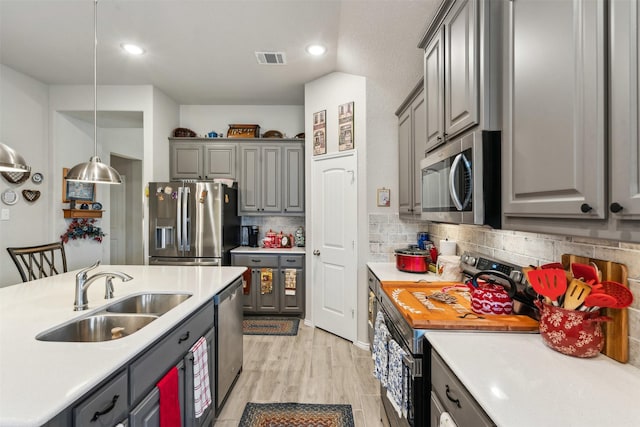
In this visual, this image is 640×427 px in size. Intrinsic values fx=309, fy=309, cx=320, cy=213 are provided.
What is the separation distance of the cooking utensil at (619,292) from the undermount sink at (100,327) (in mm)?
1965

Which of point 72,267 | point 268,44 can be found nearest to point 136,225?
point 72,267

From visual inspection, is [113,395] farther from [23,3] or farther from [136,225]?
[136,225]

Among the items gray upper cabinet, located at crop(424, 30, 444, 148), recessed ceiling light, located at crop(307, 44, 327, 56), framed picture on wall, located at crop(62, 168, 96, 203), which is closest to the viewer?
gray upper cabinet, located at crop(424, 30, 444, 148)

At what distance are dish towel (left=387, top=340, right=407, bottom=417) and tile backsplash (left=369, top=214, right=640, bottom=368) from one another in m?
0.81

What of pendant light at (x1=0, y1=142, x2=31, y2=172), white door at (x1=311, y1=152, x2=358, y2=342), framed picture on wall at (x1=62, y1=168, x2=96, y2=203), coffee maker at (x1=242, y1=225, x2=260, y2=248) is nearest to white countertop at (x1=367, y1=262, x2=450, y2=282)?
white door at (x1=311, y1=152, x2=358, y2=342)

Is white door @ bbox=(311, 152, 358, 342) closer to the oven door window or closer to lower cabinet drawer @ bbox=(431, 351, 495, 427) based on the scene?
the oven door window

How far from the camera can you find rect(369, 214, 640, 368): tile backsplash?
1025 millimetres

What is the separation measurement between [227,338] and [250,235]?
2333 mm

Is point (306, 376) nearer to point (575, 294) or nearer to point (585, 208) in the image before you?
point (575, 294)

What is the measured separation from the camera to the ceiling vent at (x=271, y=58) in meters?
3.12

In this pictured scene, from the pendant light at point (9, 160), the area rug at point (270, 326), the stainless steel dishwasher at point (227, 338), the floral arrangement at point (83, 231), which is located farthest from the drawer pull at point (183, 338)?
the floral arrangement at point (83, 231)

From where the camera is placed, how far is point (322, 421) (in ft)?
6.84

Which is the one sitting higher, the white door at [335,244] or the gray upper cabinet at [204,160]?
the gray upper cabinet at [204,160]

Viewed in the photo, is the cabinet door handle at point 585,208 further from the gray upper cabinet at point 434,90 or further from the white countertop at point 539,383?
the gray upper cabinet at point 434,90
